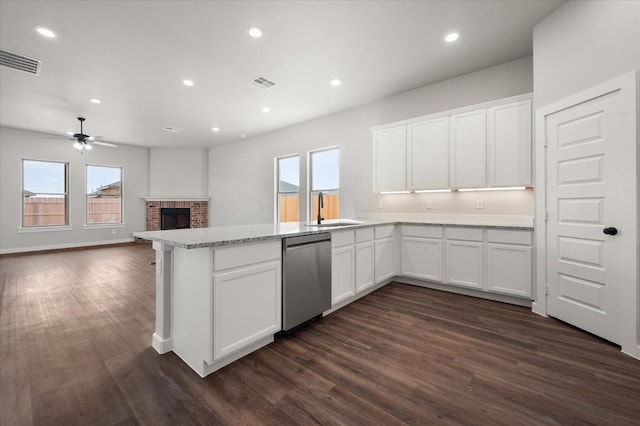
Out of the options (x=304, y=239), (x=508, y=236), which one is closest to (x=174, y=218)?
(x=304, y=239)

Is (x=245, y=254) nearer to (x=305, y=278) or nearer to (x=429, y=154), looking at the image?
(x=305, y=278)

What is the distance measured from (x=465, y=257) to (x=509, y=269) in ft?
1.50

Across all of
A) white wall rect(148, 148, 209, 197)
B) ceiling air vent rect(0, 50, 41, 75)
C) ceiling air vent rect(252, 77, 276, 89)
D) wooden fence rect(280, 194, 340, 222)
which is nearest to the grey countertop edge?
wooden fence rect(280, 194, 340, 222)

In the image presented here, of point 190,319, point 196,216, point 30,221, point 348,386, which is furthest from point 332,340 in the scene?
point 30,221

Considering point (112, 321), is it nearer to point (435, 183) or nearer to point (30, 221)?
point (435, 183)

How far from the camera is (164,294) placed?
2094mm

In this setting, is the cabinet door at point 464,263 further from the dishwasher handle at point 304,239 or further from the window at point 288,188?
the window at point 288,188

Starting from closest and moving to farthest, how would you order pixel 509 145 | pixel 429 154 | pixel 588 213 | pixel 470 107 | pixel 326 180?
1. pixel 588 213
2. pixel 509 145
3. pixel 470 107
4. pixel 429 154
5. pixel 326 180

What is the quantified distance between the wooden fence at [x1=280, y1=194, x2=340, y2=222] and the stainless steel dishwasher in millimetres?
2730

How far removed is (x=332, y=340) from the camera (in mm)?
2271

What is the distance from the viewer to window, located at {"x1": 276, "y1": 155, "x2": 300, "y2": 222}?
6.15 meters

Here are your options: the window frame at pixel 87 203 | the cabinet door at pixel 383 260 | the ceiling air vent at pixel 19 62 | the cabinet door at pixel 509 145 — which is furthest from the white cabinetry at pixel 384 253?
the window frame at pixel 87 203

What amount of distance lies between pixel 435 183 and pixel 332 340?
260cm

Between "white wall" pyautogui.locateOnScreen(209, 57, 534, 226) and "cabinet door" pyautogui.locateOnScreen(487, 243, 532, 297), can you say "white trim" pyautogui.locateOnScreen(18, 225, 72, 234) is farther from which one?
"cabinet door" pyautogui.locateOnScreen(487, 243, 532, 297)
